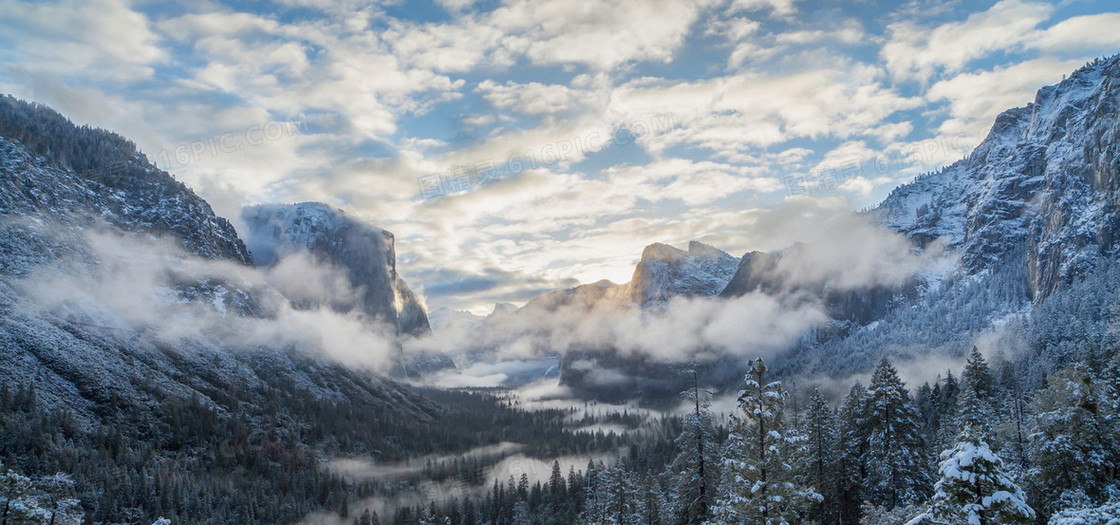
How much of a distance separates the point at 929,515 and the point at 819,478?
38.6 m

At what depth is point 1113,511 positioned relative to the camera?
20438 millimetres

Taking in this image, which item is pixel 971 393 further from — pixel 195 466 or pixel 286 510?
pixel 195 466

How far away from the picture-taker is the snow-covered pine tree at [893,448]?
4450 centimetres

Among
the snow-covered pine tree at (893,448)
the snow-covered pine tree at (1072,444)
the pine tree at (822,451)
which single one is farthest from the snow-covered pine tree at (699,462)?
the snow-covered pine tree at (1072,444)

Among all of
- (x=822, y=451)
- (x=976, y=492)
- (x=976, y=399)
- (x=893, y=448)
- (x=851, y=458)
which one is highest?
(x=976, y=492)

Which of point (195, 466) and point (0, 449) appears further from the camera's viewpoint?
point (195, 466)

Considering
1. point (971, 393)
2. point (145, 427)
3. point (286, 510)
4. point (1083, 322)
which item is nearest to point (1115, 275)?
point (1083, 322)

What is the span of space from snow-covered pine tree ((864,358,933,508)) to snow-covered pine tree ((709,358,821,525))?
2318 cm

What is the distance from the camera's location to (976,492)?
17.7 m

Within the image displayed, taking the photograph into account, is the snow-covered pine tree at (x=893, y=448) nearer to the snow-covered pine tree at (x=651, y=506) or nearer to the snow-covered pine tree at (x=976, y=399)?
the snow-covered pine tree at (x=976, y=399)

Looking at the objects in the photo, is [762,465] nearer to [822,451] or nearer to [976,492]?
[976,492]

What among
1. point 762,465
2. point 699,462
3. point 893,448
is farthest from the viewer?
point 699,462

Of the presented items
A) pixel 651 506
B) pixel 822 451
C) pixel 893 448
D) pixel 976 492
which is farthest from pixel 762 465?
pixel 651 506

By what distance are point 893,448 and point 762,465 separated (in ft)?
86.1
